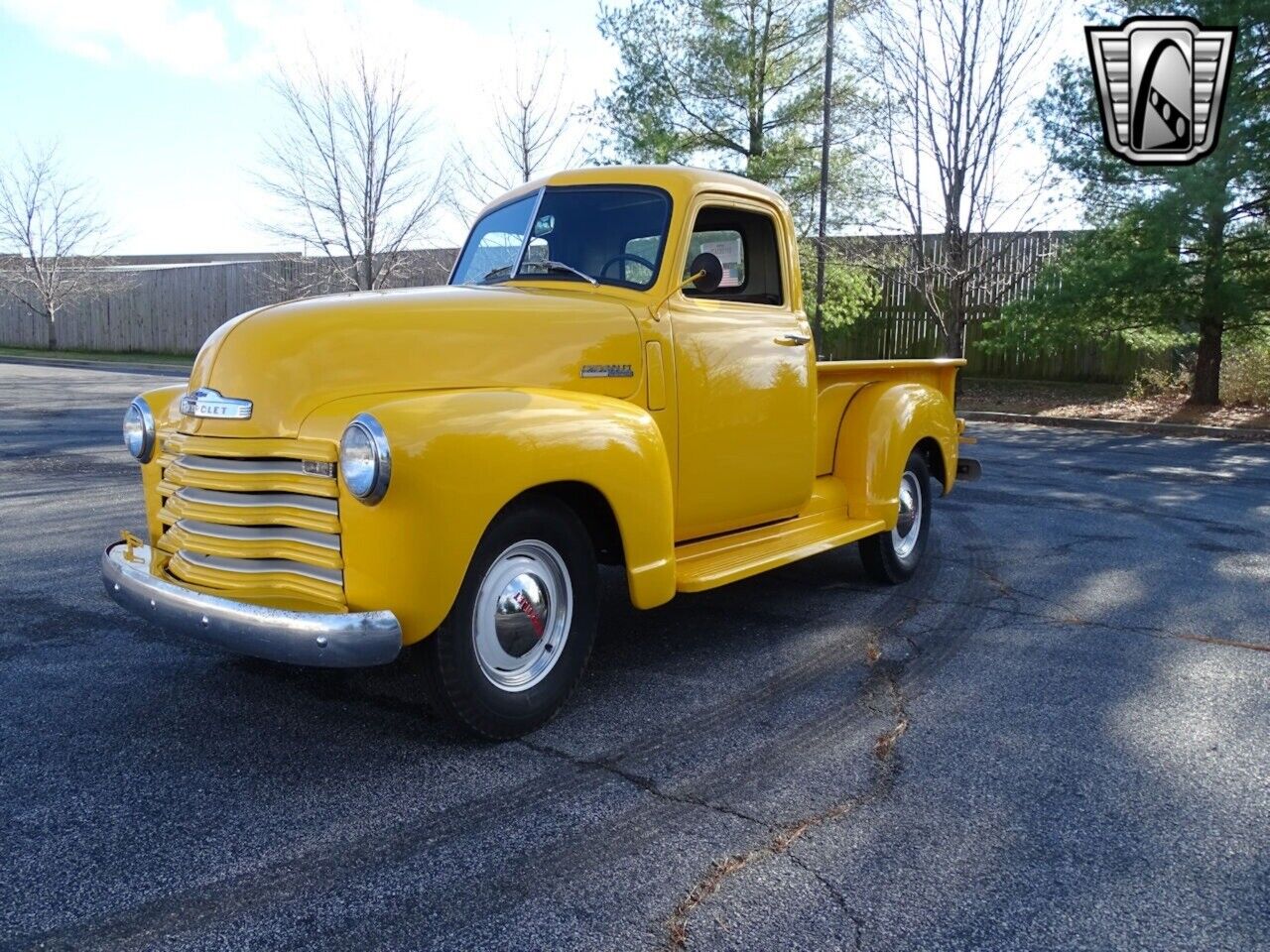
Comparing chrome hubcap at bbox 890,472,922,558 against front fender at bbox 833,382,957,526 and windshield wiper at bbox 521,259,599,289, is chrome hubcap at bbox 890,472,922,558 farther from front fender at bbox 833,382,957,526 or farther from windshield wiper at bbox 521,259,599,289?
windshield wiper at bbox 521,259,599,289

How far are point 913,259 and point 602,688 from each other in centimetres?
1681

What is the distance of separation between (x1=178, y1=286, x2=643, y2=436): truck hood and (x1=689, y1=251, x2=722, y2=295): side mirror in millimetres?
485

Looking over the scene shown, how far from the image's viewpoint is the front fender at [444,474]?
3.07 metres

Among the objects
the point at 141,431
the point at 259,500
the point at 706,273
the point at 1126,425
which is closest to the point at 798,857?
the point at 259,500

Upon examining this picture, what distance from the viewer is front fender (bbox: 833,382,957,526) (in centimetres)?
557

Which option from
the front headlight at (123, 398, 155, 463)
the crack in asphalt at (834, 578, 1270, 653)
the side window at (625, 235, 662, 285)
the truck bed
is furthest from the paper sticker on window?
the front headlight at (123, 398, 155, 463)

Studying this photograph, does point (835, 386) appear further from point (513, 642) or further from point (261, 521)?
point (261, 521)

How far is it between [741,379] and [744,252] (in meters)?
0.80

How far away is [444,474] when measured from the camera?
3.10 metres

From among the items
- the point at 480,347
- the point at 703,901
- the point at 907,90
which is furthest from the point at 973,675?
the point at 907,90

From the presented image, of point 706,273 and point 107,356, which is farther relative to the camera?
point 107,356

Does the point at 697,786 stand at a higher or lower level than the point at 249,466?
lower

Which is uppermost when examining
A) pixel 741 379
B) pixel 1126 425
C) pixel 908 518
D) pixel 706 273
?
pixel 706 273

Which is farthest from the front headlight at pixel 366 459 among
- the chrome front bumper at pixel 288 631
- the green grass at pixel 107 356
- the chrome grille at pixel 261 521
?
the green grass at pixel 107 356
